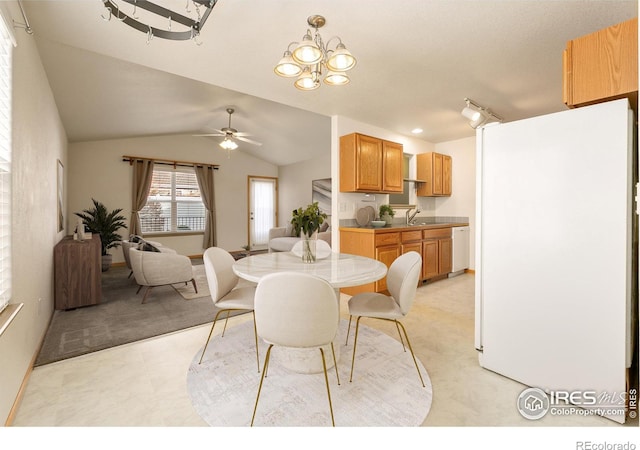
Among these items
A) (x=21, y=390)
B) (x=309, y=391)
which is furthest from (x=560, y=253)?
(x=21, y=390)

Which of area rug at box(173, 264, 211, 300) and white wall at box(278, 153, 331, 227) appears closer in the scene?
area rug at box(173, 264, 211, 300)

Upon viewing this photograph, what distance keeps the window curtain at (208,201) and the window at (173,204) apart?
0.44 feet

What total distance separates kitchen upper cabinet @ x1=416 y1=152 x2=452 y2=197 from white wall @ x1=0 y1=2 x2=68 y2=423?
16.4ft

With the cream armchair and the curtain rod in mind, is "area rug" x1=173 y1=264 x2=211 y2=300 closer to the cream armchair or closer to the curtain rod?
the cream armchair

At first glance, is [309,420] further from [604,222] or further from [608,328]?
[604,222]

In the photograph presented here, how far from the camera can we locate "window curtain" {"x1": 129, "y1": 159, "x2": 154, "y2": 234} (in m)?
6.18

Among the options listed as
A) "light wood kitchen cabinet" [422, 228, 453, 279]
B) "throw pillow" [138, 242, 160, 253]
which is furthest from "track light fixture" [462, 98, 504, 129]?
"throw pillow" [138, 242, 160, 253]

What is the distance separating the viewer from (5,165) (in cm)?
158

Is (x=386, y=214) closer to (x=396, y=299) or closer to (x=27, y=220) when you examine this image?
(x=396, y=299)

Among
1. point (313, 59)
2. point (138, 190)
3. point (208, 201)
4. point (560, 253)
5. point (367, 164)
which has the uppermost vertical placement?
point (313, 59)

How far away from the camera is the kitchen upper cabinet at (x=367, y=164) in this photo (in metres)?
3.87

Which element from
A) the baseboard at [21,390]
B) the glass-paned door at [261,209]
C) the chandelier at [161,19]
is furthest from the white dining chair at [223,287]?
the glass-paned door at [261,209]

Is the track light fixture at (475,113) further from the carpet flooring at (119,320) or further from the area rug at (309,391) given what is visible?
the carpet flooring at (119,320)

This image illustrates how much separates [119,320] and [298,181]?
560 cm
